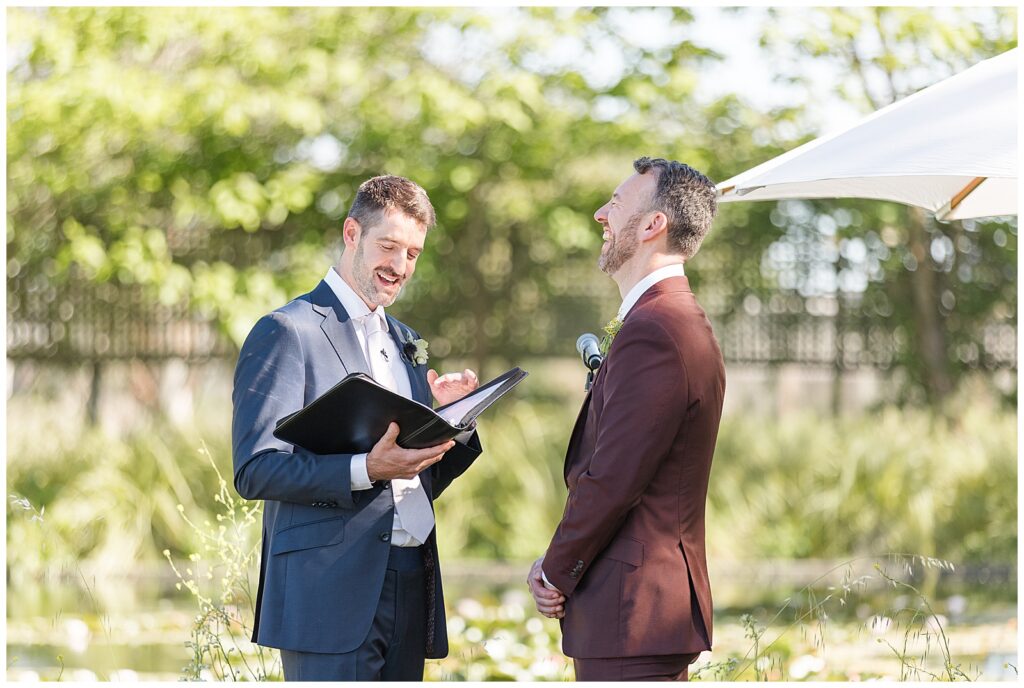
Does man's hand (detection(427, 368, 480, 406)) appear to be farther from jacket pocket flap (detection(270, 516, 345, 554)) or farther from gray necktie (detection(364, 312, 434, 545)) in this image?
jacket pocket flap (detection(270, 516, 345, 554))

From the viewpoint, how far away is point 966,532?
8.91 metres

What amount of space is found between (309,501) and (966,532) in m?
7.30

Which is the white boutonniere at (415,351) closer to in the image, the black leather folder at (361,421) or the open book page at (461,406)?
the open book page at (461,406)

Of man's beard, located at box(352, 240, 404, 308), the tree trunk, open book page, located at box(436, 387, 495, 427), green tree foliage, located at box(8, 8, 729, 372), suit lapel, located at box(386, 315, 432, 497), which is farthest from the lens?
the tree trunk

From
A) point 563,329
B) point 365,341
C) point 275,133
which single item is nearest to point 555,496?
point 563,329

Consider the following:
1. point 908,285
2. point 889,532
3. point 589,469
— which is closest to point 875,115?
point 589,469

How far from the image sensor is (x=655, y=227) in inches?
122

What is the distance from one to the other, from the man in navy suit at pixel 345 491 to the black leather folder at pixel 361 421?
0.04 metres

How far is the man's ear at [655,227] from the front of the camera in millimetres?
3088

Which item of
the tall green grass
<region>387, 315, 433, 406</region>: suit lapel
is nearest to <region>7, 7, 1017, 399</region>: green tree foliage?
the tall green grass

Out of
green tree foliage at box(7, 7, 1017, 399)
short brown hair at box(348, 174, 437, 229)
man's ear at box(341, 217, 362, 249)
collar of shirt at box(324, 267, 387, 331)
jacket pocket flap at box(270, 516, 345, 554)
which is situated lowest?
jacket pocket flap at box(270, 516, 345, 554)

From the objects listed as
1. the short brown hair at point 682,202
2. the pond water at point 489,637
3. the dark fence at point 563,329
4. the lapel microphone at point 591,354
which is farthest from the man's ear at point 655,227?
the dark fence at point 563,329

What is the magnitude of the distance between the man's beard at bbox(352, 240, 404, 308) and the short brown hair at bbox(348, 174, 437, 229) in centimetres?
9

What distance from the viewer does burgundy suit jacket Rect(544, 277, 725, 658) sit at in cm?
286
